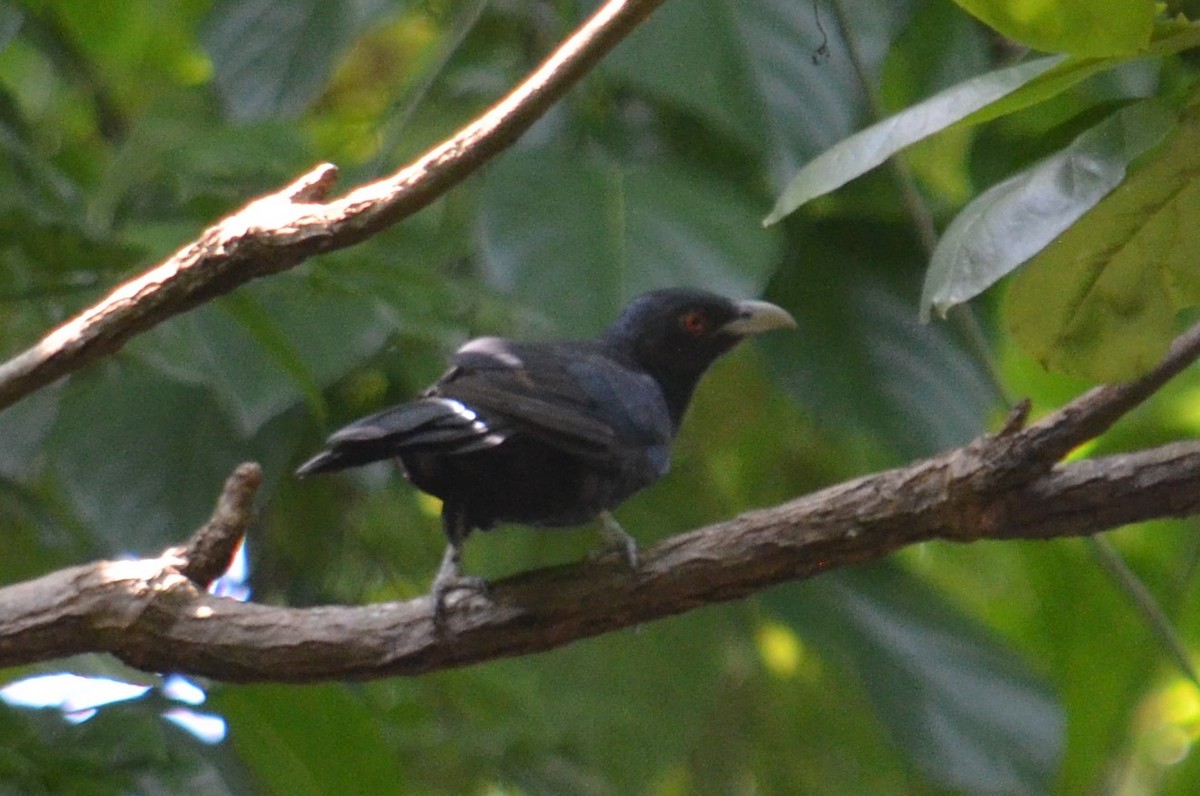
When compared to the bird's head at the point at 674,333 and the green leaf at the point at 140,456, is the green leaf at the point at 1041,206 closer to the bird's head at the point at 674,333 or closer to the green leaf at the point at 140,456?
the bird's head at the point at 674,333

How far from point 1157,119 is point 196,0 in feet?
11.3

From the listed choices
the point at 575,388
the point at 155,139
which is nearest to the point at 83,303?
the point at 155,139

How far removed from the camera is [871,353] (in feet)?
12.2

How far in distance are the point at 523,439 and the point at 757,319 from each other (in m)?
0.87

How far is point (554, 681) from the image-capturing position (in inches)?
152

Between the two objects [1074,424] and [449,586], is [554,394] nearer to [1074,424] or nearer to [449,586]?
[449,586]

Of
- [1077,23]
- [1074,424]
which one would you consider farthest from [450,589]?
[1077,23]

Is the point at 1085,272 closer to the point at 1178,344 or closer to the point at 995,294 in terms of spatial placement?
the point at 1178,344

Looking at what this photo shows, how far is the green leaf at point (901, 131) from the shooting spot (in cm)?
197

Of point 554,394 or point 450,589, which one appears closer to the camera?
point 450,589

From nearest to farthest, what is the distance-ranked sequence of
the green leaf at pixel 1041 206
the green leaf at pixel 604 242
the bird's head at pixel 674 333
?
the green leaf at pixel 1041 206 → the green leaf at pixel 604 242 → the bird's head at pixel 674 333

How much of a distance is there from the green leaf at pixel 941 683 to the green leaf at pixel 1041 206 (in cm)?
182

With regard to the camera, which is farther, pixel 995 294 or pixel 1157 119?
pixel 995 294

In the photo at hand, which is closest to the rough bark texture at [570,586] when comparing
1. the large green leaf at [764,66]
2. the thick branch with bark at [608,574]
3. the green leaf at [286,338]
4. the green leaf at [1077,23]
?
the thick branch with bark at [608,574]
